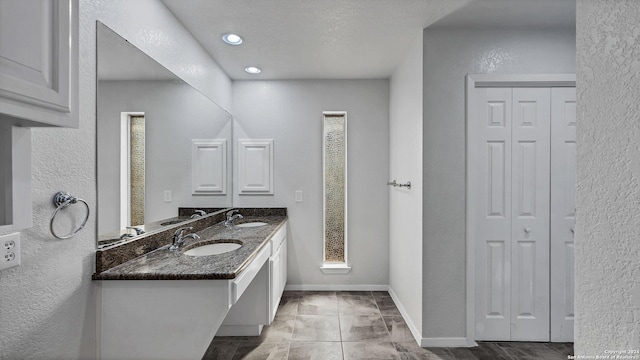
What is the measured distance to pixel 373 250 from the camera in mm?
3547

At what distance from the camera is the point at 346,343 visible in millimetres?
2383

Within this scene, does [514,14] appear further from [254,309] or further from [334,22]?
[254,309]

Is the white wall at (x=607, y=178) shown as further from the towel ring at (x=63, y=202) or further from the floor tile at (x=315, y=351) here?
the towel ring at (x=63, y=202)

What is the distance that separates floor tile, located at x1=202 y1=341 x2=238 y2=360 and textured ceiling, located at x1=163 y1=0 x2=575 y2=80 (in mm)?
2416

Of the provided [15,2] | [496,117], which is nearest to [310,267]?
[496,117]

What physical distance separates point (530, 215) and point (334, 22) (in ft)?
6.83

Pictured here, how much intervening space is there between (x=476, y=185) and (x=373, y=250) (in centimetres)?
157

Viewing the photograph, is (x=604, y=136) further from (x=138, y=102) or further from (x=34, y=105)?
(x=138, y=102)

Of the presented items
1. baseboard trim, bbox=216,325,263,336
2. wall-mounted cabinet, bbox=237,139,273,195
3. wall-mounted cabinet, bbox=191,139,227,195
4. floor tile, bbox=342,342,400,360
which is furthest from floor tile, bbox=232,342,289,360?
wall-mounted cabinet, bbox=237,139,273,195

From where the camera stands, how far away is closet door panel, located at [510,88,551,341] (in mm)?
2336

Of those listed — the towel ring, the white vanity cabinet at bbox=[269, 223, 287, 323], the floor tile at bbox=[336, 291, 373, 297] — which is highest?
the towel ring

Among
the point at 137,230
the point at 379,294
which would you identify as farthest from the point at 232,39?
the point at 379,294

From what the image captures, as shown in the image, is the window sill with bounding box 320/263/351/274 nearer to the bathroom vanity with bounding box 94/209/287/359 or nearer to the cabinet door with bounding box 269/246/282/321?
the cabinet door with bounding box 269/246/282/321

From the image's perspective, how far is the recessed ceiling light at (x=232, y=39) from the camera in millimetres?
2434
